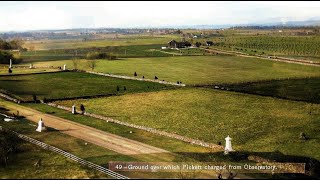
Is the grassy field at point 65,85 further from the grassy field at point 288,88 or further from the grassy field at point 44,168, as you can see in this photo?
the grassy field at point 44,168

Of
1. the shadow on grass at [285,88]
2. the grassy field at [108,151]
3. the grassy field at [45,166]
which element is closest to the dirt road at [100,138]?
the grassy field at [108,151]

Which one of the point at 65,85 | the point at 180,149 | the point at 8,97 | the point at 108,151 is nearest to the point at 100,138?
the point at 108,151

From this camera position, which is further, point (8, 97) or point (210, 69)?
point (210, 69)

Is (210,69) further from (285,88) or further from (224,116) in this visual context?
(224,116)

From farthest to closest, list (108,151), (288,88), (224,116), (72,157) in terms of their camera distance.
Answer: (288,88), (224,116), (108,151), (72,157)

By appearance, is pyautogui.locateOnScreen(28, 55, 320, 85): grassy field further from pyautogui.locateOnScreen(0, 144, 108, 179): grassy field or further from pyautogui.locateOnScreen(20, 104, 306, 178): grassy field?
pyautogui.locateOnScreen(0, 144, 108, 179): grassy field

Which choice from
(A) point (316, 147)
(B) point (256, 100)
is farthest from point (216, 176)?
(B) point (256, 100)
